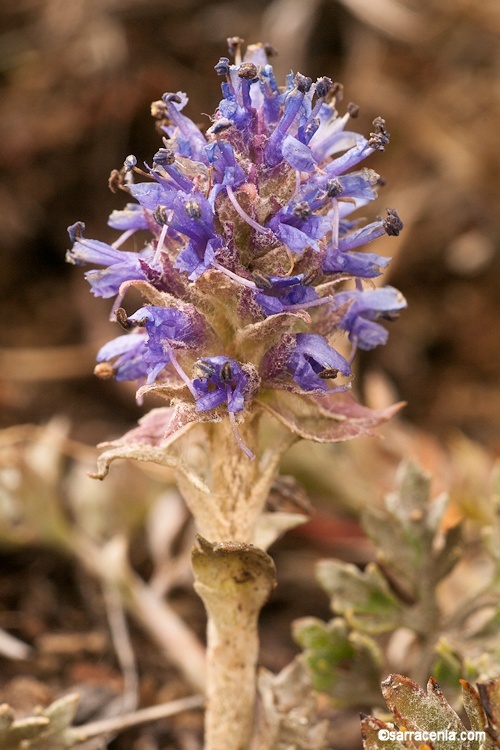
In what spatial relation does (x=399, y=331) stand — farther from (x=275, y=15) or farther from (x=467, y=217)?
(x=275, y=15)

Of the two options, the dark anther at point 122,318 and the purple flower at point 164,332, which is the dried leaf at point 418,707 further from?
the dark anther at point 122,318

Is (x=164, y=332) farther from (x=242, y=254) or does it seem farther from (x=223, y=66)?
(x=223, y=66)

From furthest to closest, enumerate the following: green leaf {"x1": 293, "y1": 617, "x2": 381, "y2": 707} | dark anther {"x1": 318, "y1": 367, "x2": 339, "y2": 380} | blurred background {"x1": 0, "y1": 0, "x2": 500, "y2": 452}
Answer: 1. blurred background {"x1": 0, "y1": 0, "x2": 500, "y2": 452}
2. green leaf {"x1": 293, "y1": 617, "x2": 381, "y2": 707}
3. dark anther {"x1": 318, "y1": 367, "x2": 339, "y2": 380}

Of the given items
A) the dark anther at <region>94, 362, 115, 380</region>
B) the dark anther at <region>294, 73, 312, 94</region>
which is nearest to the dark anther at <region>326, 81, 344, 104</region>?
the dark anther at <region>294, 73, 312, 94</region>

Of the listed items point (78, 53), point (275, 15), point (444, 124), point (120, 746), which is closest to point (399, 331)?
point (444, 124)

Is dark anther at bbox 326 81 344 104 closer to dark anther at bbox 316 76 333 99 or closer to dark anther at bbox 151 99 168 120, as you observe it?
dark anther at bbox 316 76 333 99

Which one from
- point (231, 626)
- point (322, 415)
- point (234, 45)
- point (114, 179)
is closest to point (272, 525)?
point (231, 626)
